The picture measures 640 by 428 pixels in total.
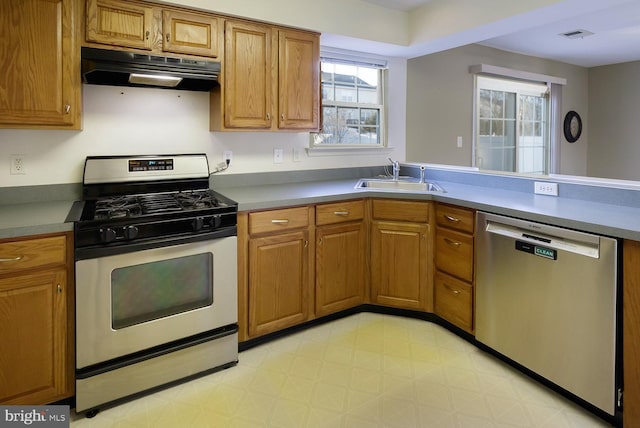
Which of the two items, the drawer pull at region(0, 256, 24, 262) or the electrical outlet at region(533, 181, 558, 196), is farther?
the electrical outlet at region(533, 181, 558, 196)

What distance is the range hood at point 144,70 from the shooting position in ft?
7.00

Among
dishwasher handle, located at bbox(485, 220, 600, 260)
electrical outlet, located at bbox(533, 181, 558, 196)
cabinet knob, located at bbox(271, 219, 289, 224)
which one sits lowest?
dishwasher handle, located at bbox(485, 220, 600, 260)

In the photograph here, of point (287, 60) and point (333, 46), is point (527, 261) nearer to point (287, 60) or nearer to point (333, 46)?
point (287, 60)

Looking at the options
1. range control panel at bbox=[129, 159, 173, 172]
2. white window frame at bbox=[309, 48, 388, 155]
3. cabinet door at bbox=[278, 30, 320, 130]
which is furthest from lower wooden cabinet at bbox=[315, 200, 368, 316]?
range control panel at bbox=[129, 159, 173, 172]

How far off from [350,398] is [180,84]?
2.06 m

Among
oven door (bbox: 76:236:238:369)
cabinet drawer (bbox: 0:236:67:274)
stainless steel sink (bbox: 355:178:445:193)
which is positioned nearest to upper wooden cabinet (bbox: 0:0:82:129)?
cabinet drawer (bbox: 0:236:67:274)

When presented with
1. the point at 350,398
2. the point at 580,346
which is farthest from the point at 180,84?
the point at 580,346

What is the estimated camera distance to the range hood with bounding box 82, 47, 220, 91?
2.13 meters

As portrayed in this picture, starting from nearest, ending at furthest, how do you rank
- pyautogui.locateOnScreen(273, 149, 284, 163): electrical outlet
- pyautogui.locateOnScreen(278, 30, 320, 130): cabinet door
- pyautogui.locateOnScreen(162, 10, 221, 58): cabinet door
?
pyautogui.locateOnScreen(162, 10, 221, 58): cabinet door
pyautogui.locateOnScreen(278, 30, 320, 130): cabinet door
pyautogui.locateOnScreen(273, 149, 284, 163): electrical outlet

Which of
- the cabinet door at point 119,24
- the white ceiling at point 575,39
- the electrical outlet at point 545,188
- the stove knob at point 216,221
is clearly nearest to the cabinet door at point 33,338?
the stove knob at point 216,221

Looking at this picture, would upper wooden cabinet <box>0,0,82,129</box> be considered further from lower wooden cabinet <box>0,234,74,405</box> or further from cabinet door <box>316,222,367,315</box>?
cabinet door <box>316,222,367,315</box>

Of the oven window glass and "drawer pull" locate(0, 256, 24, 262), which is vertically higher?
"drawer pull" locate(0, 256, 24, 262)

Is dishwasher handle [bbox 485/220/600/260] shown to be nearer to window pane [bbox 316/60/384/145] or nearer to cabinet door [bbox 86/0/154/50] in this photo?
window pane [bbox 316/60/384/145]

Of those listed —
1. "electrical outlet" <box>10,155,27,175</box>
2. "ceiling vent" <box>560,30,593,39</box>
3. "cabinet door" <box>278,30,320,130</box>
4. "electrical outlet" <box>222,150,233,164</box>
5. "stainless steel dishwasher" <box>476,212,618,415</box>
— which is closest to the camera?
"stainless steel dishwasher" <box>476,212,618,415</box>
